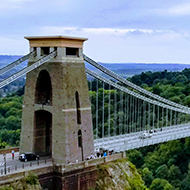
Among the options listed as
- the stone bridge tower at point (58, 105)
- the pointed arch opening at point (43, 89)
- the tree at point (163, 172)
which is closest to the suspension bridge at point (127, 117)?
the stone bridge tower at point (58, 105)

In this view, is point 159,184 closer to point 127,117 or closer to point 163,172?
point 163,172

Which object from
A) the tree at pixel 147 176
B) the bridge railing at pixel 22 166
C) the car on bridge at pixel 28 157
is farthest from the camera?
the tree at pixel 147 176

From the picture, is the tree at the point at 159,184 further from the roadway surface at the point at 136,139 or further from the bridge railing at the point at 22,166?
the bridge railing at the point at 22,166

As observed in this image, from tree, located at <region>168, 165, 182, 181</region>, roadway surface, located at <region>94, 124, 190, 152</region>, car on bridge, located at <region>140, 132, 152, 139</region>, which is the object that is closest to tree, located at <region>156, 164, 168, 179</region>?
tree, located at <region>168, 165, 182, 181</region>

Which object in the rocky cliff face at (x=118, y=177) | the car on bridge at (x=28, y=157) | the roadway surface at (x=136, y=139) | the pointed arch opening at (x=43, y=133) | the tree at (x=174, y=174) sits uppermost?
the pointed arch opening at (x=43, y=133)

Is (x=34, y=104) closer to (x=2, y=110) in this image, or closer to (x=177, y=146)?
(x=177, y=146)

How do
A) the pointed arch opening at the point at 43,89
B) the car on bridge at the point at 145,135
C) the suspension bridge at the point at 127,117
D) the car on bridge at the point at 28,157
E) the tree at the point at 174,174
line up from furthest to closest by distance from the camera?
Result: the tree at the point at 174,174 < the car on bridge at the point at 145,135 < the pointed arch opening at the point at 43,89 < the suspension bridge at the point at 127,117 < the car on bridge at the point at 28,157

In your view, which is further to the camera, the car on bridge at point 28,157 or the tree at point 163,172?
the tree at point 163,172

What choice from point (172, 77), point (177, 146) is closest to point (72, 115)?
point (177, 146)

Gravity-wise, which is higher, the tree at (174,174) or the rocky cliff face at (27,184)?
the rocky cliff face at (27,184)
